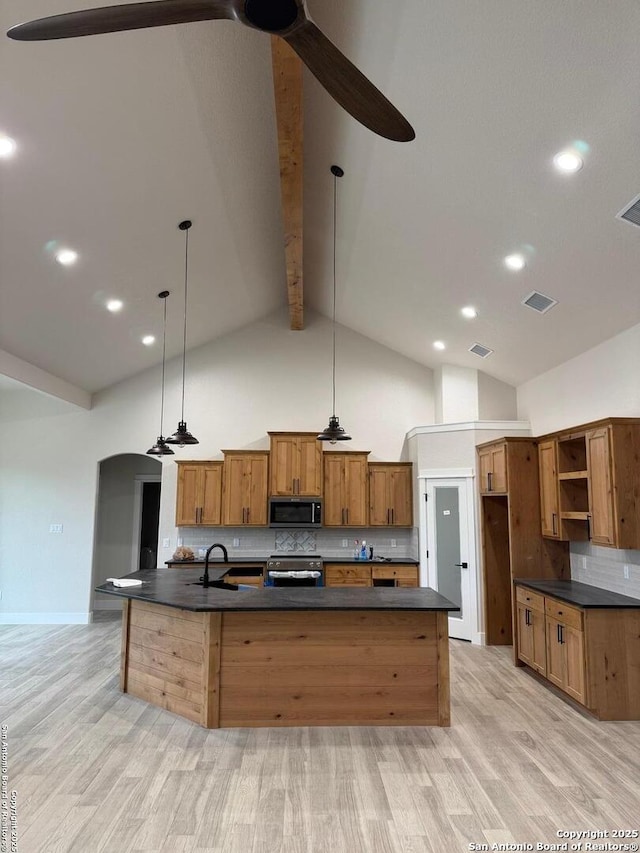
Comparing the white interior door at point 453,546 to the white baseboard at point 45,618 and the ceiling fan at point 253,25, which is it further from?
the ceiling fan at point 253,25

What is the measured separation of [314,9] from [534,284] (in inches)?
105

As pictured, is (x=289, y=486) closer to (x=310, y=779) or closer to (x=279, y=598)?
(x=279, y=598)

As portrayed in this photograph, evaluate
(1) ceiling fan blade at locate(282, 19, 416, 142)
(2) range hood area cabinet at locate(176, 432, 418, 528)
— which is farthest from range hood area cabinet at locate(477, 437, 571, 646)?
(1) ceiling fan blade at locate(282, 19, 416, 142)

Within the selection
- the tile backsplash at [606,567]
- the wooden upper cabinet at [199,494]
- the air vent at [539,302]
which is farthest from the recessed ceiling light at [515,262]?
the wooden upper cabinet at [199,494]

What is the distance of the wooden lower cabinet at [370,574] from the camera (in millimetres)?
7129

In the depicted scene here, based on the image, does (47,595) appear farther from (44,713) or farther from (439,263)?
(439,263)

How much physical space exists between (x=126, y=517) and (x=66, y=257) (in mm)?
4941

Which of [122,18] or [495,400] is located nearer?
[122,18]

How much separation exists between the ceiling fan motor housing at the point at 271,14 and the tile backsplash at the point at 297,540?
6.59m

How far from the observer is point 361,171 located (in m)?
4.32

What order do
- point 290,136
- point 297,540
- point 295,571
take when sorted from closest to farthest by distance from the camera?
point 290,136
point 295,571
point 297,540

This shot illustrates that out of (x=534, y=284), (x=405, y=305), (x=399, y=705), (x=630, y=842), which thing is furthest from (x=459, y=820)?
(x=405, y=305)

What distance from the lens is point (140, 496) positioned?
8.61 meters

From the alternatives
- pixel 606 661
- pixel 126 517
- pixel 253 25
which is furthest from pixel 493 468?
pixel 126 517
